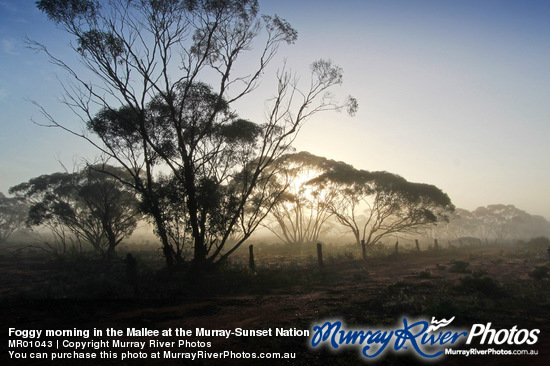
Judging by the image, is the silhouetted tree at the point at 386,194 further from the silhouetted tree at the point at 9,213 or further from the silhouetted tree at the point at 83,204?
the silhouetted tree at the point at 9,213

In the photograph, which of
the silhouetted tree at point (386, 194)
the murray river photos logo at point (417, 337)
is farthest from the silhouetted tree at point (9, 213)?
the murray river photos logo at point (417, 337)

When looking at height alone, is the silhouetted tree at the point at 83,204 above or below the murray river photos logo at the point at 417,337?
above

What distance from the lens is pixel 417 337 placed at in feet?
20.7

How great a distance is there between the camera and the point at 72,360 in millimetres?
5477

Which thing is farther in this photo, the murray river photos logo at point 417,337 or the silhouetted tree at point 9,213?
the silhouetted tree at point 9,213

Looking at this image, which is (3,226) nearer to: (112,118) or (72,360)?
(112,118)

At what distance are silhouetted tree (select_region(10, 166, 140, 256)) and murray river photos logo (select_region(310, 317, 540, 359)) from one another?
86.2 ft

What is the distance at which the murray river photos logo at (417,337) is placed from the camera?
5.86 m

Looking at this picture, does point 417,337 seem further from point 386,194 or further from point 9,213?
point 9,213

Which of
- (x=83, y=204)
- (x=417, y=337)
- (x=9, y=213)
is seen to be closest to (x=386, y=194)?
(x=417, y=337)

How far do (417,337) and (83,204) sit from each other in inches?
1462

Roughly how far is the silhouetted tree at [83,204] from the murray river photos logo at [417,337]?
1035 inches

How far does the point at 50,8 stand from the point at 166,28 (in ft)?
18.2

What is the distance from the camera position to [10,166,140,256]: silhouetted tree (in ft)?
92.6
